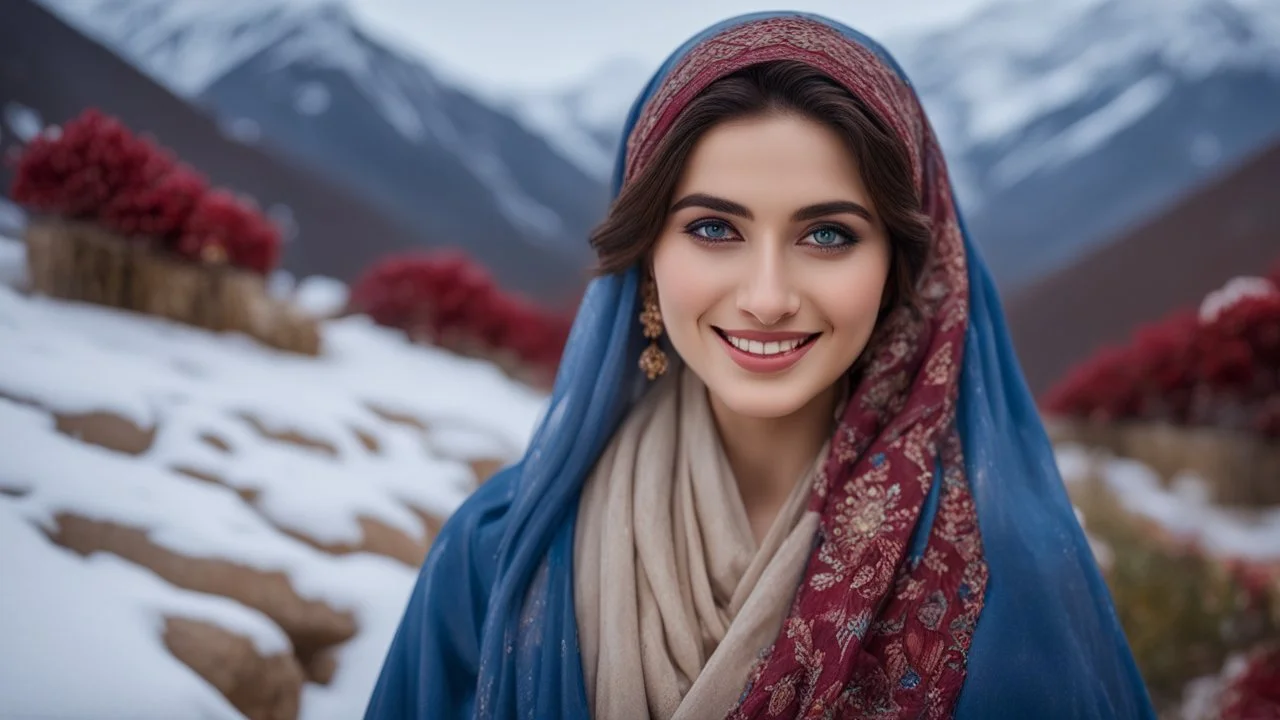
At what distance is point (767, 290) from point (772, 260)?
0.04 m

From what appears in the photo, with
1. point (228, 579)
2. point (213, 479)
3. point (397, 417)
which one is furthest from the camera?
point (397, 417)

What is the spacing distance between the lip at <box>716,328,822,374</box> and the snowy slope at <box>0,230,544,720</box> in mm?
843

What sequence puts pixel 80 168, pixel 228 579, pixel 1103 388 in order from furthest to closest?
pixel 1103 388
pixel 80 168
pixel 228 579

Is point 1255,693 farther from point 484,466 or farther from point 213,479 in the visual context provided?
point 213,479

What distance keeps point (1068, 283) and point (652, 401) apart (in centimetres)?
242

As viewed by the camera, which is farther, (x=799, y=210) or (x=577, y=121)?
(x=577, y=121)

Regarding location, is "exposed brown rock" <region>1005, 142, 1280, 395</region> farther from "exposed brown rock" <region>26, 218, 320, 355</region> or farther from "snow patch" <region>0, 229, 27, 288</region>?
"snow patch" <region>0, 229, 27, 288</region>

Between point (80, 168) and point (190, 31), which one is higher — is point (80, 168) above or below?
below

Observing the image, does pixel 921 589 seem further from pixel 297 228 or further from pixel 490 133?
pixel 490 133

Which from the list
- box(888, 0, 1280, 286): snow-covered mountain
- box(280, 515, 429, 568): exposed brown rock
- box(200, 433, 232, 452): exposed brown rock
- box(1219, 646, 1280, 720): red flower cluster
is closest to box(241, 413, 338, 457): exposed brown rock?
box(200, 433, 232, 452): exposed brown rock

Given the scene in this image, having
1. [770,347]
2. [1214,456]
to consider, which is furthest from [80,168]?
[1214,456]

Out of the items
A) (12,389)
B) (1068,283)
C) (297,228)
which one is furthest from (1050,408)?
(12,389)

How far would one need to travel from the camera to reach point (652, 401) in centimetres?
131

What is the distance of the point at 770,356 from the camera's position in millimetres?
1095
